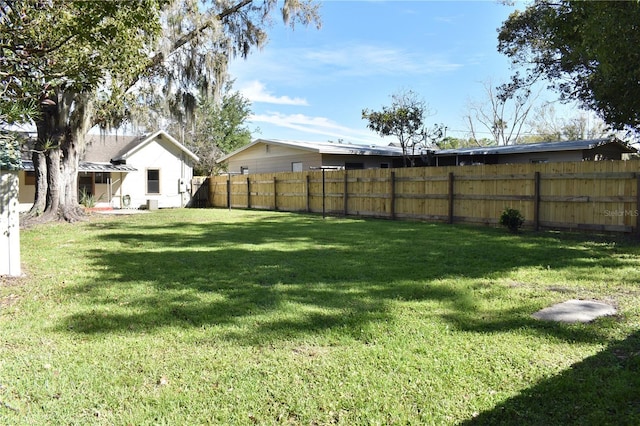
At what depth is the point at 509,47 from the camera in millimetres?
17594

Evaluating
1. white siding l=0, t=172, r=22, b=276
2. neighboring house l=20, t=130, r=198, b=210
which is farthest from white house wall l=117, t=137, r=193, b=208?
white siding l=0, t=172, r=22, b=276

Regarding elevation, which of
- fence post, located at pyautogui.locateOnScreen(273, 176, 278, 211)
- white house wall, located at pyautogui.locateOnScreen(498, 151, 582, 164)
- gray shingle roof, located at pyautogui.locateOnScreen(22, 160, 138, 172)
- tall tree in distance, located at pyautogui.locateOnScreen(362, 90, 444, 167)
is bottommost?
fence post, located at pyautogui.locateOnScreen(273, 176, 278, 211)

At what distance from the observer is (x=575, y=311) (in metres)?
4.18

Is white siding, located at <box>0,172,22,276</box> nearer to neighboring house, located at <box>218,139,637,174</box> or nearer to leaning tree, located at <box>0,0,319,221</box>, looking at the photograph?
leaning tree, located at <box>0,0,319,221</box>

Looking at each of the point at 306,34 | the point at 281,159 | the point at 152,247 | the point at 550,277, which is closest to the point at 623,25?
the point at 550,277

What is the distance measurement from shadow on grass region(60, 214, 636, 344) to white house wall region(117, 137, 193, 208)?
13.0m

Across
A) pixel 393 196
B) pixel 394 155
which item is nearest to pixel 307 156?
pixel 394 155

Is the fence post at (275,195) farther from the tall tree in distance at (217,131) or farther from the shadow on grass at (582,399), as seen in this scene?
the tall tree in distance at (217,131)

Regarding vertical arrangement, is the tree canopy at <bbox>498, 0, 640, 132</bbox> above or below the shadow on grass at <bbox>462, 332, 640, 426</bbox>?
above

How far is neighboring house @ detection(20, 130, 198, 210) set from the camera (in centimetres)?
2169

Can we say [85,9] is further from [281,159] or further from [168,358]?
[281,159]

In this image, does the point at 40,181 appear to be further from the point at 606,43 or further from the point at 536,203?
the point at 606,43

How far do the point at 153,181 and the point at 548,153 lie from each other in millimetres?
18320

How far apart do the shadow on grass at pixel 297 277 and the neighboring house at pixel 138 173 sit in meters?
12.6
